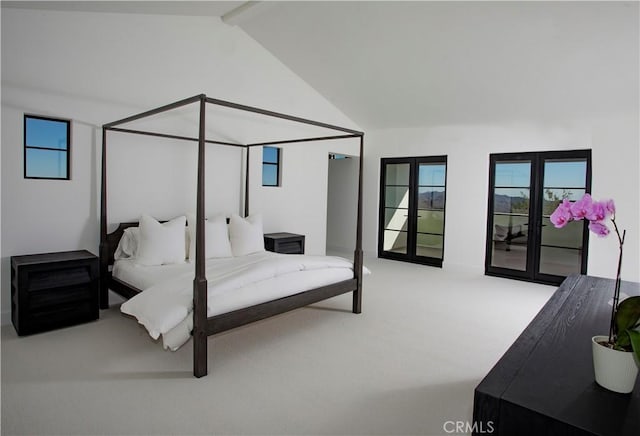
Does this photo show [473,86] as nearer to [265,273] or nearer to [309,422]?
[265,273]

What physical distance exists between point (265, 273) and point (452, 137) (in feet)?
14.7

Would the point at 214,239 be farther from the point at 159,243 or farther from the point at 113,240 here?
the point at 113,240

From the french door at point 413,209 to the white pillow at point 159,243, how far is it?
4.23 metres

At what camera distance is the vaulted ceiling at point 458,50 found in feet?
12.3

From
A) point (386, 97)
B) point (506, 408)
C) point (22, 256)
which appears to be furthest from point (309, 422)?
point (386, 97)

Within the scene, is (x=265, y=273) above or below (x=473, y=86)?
below

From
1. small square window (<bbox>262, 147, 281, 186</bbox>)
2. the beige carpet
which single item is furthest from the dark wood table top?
small square window (<bbox>262, 147, 281, 186</bbox>)

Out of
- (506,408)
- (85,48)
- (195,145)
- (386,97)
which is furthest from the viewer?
(386,97)

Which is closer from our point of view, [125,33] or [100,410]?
[100,410]

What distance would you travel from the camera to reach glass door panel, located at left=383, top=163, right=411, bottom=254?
7152 mm

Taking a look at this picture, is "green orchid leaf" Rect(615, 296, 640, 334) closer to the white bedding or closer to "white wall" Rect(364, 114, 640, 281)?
the white bedding

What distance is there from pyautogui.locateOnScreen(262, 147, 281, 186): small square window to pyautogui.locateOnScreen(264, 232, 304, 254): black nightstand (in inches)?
33.3

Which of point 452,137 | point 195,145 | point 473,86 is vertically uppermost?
point 473,86

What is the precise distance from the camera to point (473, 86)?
16.7ft
